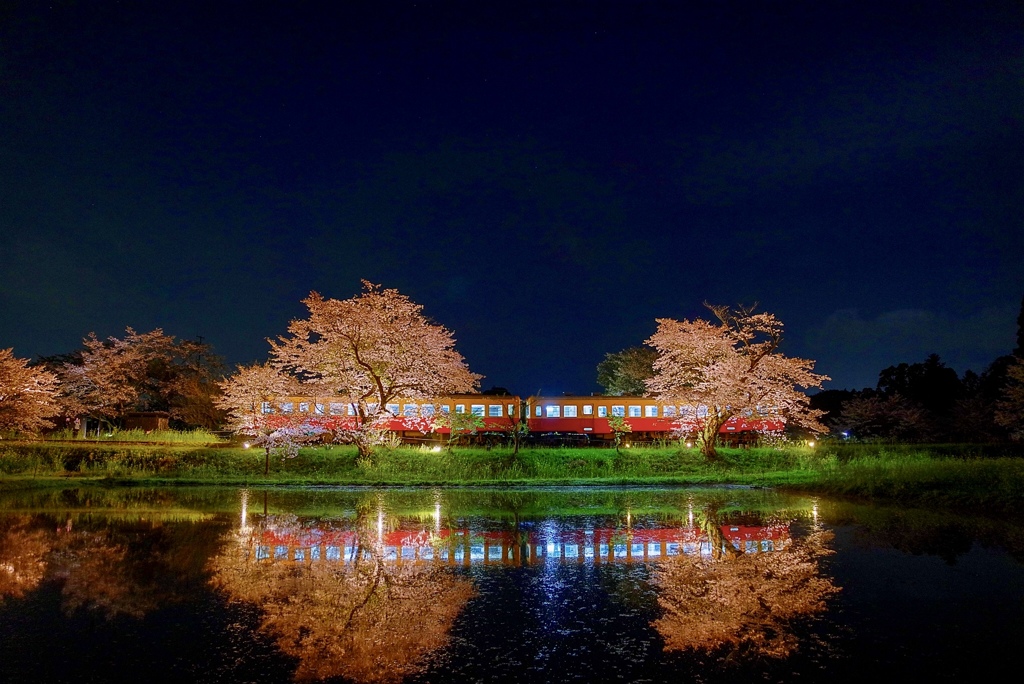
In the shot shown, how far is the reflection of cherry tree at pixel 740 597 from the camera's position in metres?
5.59

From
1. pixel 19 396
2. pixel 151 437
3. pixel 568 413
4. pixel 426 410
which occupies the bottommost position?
pixel 151 437

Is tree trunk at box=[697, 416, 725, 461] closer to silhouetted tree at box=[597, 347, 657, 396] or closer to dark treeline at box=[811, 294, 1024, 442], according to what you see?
dark treeline at box=[811, 294, 1024, 442]

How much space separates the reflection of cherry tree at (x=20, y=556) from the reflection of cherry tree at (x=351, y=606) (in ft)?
6.24

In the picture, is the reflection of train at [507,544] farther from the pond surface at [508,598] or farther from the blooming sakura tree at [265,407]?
the blooming sakura tree at [265,407]

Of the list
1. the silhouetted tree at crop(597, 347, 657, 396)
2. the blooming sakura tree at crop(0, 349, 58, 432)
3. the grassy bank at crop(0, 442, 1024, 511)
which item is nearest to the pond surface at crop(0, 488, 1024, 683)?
the grassy bank at crop(0, 442, 1024, 511)

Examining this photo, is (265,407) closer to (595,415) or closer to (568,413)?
(568,413)

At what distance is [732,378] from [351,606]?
75.7 feet

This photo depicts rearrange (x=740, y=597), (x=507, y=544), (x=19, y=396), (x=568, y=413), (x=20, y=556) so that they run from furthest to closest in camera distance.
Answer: (x=568, y=413)
(x=19, y=396)
(x=507, y=544)
(x=20, y=556)
(x=740, y=597)

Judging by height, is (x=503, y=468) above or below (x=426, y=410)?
below

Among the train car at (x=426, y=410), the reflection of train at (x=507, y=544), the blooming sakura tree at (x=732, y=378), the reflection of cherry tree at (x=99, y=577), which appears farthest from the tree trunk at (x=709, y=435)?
the reflection of cherry tree at (x=99, y=577)

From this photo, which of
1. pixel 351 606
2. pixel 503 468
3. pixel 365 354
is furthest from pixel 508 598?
pixel 365 354

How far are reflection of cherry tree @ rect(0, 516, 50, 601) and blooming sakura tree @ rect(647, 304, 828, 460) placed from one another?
2182 centimetres

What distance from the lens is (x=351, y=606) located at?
21.5ft

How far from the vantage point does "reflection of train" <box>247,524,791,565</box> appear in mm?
9070
